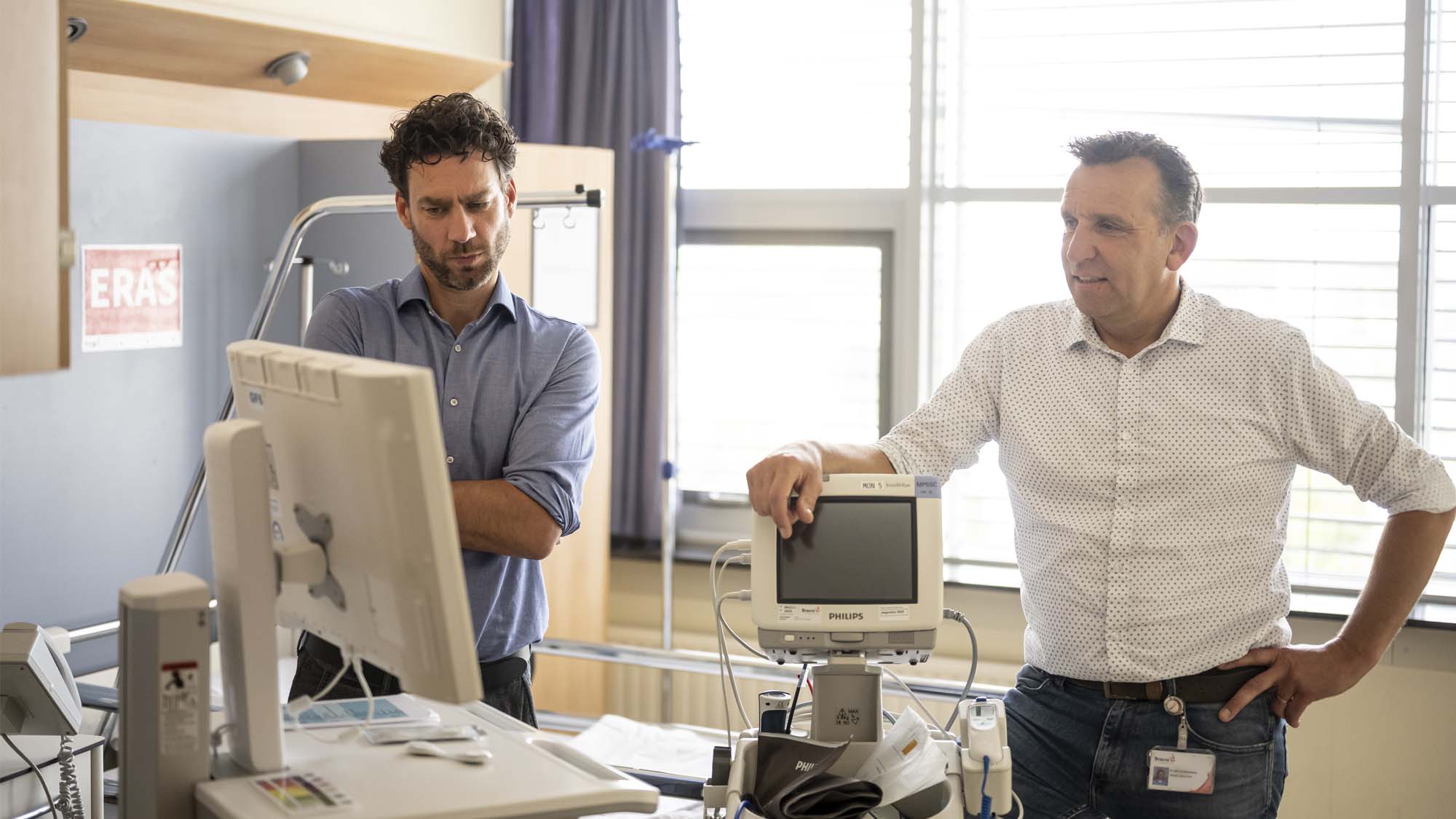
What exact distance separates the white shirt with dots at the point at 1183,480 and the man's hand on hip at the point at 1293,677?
3cm

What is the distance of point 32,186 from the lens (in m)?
1.31

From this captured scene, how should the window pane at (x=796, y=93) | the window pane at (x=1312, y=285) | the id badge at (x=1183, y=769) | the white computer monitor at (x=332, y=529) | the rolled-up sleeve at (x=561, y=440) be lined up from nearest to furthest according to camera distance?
the white computer monitor at (x=332, y=529)
the rolled-up sleeve at (x=561, y=440)
the id badge at (x=1183, y=769)
the window pane at (x=1312, y=285)
the window pane at (x=796, y=93)

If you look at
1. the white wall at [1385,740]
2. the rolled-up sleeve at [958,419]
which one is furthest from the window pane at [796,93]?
the white wall at [1385,740]

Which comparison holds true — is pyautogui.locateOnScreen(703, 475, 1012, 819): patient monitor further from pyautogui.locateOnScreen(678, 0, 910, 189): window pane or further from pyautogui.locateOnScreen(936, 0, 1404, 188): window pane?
pyautogui.locateOnScreen(678, 0, 910, 189): window pane

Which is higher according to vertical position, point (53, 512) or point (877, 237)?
point (877, 237)

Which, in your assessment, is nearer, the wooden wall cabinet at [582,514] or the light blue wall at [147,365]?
the light blue wall at [147,365]

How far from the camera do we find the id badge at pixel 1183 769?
175cm

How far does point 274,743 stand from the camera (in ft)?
4.02

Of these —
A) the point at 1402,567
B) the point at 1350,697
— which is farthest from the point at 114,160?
the point at 1350,697

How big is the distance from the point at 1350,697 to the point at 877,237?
5.58ft

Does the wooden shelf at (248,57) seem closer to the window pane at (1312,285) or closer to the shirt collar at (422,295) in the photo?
the shirt collar at (422,295)

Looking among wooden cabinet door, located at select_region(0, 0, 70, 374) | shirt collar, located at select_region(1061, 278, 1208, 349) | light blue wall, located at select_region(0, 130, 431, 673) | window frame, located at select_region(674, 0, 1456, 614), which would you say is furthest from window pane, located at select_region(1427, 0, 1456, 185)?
wooden cabinet door, located at select_region(0, 0, 70, 374)

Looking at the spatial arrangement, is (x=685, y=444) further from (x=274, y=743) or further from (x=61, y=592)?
(x=274, y=743)

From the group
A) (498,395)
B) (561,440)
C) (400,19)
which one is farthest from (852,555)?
(400,19)
